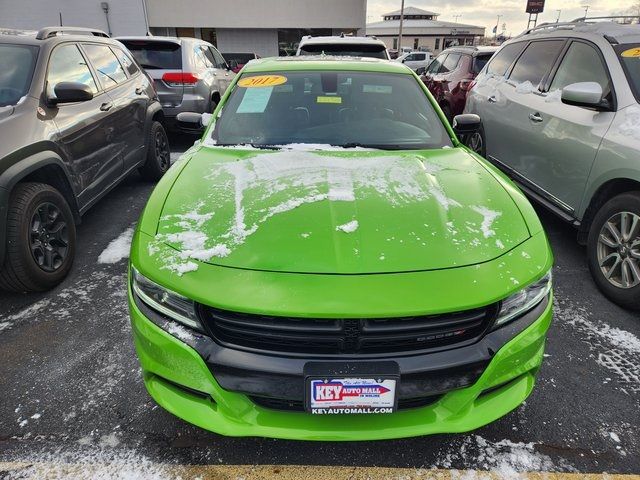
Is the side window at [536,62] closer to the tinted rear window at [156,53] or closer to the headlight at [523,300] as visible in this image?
the headlight at [523,300]

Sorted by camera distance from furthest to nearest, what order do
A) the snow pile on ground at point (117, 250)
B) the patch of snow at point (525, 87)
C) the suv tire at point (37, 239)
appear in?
the patch of snow at point (525, 87)
the snow pile on ground at point (117, 250)
the suv tire at point (37, 239)

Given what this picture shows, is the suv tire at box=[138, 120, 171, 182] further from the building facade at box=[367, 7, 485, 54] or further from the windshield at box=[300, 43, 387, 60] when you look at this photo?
the building facade at box=[367, 7, 485, 54]

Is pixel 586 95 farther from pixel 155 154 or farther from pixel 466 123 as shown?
pixel 155 154

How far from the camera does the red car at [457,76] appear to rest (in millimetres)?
7723

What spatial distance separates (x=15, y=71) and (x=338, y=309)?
3.40 meters

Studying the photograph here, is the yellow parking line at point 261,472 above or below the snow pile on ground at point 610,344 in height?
above

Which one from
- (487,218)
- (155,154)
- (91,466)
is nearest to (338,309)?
(487,218)

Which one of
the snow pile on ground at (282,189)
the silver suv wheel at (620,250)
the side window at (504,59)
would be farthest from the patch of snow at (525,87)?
the snow pile on ground at (282,189)

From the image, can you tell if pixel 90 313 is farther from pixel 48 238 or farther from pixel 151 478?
pixel 151 478

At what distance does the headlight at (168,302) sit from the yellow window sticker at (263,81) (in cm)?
A: 189

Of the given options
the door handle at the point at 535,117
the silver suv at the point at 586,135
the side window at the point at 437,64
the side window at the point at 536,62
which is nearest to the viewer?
the silver suv at the point at 586,135

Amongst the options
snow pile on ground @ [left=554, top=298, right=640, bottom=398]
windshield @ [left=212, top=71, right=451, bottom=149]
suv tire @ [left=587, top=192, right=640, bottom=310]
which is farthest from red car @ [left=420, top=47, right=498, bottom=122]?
snow pile on ground @ [left=554, top=298, right=640, bottom=398]

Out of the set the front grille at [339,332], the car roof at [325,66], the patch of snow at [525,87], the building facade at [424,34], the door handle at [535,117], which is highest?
the car roof at [325,66]

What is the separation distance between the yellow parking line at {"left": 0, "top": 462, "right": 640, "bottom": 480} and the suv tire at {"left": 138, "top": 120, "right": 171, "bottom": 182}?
165 inches
